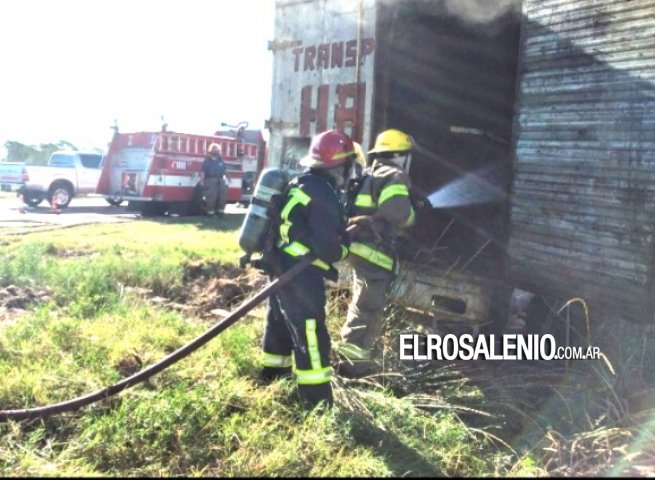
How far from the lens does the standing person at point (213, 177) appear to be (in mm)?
13078

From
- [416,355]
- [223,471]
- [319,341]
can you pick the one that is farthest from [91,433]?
[416,355]

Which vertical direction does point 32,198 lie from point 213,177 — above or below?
below

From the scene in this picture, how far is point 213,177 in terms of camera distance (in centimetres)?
1308

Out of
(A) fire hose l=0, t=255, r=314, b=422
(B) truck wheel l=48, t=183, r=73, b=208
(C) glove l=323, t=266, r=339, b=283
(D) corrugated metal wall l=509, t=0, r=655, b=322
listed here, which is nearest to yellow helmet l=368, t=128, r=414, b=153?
(D) corrugated metal wall l=509, t=0, r=655, b=322

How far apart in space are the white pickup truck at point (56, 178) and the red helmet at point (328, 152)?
14604 mm

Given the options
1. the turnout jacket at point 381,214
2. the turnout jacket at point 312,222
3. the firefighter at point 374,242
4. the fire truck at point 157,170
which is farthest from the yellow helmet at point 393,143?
the fire truck at point 157,170

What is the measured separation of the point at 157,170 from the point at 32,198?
17.8 ft

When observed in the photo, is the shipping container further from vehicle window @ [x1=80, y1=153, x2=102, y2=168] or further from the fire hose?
vehicle window @ [x1=80, y1=153, x2=102, y2=168]

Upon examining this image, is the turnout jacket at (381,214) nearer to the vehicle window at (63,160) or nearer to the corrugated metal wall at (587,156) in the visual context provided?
the corrugated metal wall at (587,156)

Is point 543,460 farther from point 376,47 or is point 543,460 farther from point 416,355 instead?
point 376,47

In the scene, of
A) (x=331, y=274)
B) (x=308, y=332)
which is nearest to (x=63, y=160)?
(x=331, y=274)

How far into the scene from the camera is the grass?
297 cm

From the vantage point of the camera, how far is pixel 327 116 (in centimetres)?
568

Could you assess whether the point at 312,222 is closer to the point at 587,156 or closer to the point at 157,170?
the point at 587,156
